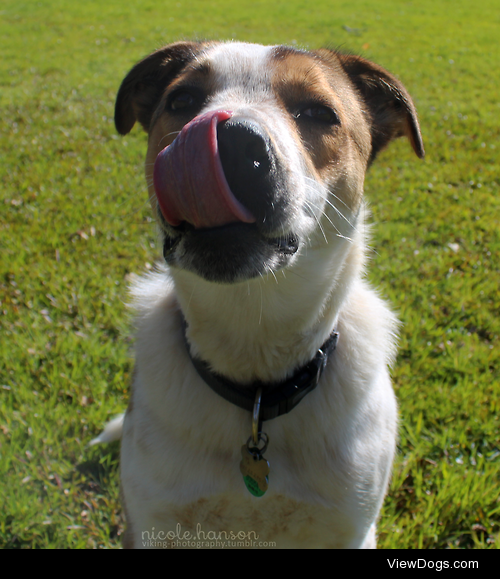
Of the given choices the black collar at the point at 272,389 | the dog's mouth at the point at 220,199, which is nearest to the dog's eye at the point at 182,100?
the dog's mouth at the point at 220,199

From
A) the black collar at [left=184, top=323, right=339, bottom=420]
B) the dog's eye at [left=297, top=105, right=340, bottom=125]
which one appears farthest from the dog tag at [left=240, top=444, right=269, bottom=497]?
the dog's eye at [left=297, top=105, right=340, bottom=125]

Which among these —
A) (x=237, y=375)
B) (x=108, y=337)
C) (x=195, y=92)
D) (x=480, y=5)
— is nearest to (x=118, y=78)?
(x=108, y=337)

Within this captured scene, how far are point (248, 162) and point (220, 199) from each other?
159 mm

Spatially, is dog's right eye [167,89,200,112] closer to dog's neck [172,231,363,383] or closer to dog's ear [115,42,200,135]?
dog's ear [115,42,200,135]

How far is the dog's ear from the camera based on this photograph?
96.2 inches

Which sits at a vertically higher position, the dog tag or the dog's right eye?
the dog's right eye

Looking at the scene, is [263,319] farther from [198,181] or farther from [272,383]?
[198,181]

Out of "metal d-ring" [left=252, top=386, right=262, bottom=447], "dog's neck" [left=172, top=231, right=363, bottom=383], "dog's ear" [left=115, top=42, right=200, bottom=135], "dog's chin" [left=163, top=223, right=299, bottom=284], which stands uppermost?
"dog's ear" [left=115, top=42, right=200, bottom=135]

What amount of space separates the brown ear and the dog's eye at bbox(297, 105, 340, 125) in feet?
1.71

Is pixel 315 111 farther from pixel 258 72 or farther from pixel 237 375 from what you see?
pixel 237 375

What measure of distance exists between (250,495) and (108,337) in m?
2.07

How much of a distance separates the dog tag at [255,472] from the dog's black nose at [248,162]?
3.17ft

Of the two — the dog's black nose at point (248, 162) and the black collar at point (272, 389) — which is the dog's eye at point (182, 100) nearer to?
the dog's black nose at point (248, 162)

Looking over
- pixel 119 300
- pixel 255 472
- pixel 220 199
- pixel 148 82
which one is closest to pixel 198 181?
pixel 220 199
